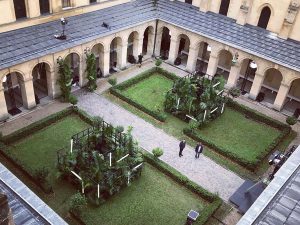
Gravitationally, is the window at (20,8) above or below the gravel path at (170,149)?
above

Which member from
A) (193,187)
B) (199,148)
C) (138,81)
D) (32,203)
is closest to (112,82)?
(138,81)

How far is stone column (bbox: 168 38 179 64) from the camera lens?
126 feet

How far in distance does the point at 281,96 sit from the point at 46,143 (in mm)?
21443

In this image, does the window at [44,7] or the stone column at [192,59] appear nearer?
the window at [44,7]

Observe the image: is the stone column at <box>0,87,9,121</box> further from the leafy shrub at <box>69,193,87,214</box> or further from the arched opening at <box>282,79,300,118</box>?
the arched opening at <box>282,79,300,118</box>

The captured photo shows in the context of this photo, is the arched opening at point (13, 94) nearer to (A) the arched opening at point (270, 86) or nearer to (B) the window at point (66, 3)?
(B) the window at point (66, 3)

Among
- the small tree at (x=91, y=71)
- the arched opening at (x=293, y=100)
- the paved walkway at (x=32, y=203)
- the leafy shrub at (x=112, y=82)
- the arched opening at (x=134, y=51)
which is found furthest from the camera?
the arched opening at (x=134, y=51)

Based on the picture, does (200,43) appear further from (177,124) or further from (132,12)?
(177,124)

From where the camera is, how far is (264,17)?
111ft

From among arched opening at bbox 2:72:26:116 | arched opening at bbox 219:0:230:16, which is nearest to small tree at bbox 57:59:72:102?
arched opening at bbox 2:72:26:116

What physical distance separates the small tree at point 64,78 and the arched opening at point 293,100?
20.5 m

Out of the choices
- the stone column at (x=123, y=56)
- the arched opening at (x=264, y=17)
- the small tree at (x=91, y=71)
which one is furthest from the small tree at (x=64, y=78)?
the arched opening at (x=264, y=17)

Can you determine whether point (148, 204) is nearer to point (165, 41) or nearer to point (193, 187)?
point (193, 187)

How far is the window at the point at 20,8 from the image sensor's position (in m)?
Answer: 29.0
